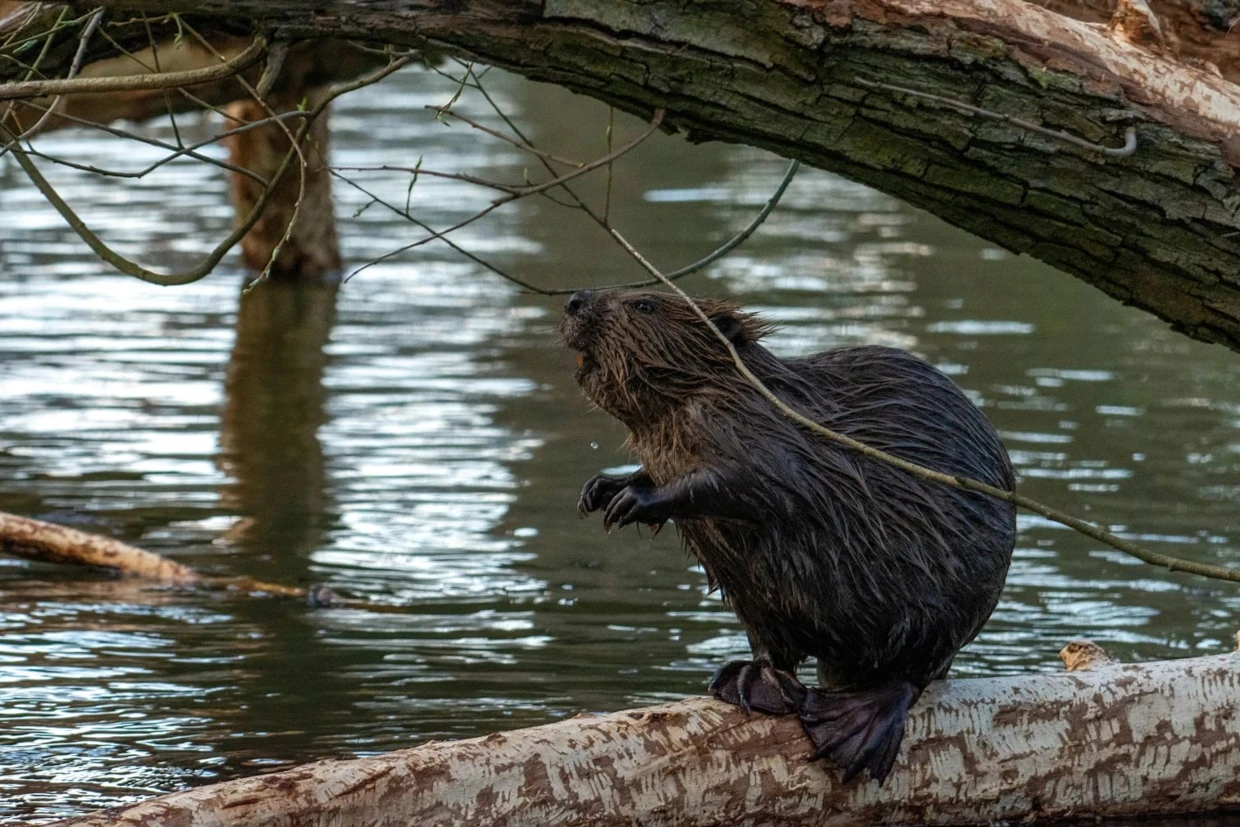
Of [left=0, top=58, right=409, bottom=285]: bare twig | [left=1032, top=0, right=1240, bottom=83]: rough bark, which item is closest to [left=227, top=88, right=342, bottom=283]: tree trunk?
[left=0, top=58, right=409, bottom=285]: bare twig

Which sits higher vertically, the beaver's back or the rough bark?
the rough bark

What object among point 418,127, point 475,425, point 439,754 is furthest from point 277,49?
point 418,127

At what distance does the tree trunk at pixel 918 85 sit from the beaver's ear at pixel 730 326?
0.38 metres

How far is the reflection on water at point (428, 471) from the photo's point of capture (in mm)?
5352

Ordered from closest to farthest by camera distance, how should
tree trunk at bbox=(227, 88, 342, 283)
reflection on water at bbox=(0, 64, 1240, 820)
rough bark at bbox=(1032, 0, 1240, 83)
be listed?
rough bark at bbox=(1032, 0, 1240, 83) < reflection on water at bbox=(0, 64, 1240, 820) < tree trunk at bbox=(227, 88, 342, 283)

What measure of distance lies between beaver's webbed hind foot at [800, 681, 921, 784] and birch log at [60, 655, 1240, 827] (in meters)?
0.05

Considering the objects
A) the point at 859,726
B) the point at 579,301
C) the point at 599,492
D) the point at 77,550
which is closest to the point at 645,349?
the point at 579,301

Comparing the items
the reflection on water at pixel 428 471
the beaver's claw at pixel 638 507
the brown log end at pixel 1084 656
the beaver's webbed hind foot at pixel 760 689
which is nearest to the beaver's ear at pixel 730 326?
the beaver's claw at pixel 638 507

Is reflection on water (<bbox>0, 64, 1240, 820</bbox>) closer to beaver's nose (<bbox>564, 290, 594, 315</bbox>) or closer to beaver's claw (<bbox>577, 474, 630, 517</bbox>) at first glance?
beaver's claw (<bbox>577, 474, 630, 517</bbox>)

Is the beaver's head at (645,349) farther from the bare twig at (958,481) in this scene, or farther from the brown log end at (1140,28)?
the brown log end at (1140,28)

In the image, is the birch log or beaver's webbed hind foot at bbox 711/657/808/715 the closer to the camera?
the birch log

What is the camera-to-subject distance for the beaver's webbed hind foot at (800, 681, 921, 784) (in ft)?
13.1

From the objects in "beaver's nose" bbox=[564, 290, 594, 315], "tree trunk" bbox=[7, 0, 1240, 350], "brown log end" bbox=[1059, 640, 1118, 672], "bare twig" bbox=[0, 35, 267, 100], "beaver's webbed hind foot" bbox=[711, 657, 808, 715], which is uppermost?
"bare twig" bbox=[0, 35, 267, 100]

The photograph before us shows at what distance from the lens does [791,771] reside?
403 cm
